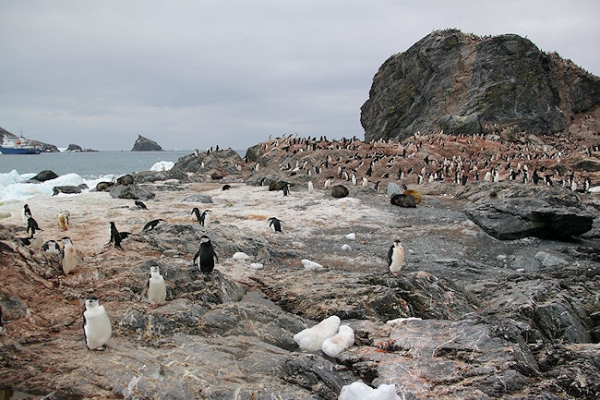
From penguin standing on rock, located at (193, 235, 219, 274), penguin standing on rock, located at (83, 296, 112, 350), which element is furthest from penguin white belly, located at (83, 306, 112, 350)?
penguin standing on rock, located at (193, 235, 219, 274)

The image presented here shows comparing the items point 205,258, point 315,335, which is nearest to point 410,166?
point 205,258

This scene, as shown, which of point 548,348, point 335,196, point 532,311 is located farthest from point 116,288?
point 335,196

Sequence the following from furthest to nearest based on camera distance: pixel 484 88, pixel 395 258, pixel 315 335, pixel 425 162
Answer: pixel 484 88 → pixel 425 162 → pixel 395 258 → pixel 315 335

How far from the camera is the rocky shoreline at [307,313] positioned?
445 cm

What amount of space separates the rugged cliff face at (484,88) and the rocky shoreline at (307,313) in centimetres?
3294

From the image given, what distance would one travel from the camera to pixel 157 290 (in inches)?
250

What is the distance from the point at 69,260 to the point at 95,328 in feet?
9.66

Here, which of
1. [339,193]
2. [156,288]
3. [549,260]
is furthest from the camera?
[339,193]

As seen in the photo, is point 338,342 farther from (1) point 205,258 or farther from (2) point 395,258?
(2) point 395,258

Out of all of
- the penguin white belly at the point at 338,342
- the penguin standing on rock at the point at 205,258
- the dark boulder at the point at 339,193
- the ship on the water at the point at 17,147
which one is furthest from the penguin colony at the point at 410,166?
the ship on the water at the point at 17,147

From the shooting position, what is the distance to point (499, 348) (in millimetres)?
4965

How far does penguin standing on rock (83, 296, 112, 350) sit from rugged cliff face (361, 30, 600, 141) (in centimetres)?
4284

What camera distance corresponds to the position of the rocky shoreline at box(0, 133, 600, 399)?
4.45 metres

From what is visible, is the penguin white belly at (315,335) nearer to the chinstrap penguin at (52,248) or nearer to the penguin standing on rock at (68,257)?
the penguin standing on rock at (68,257)
